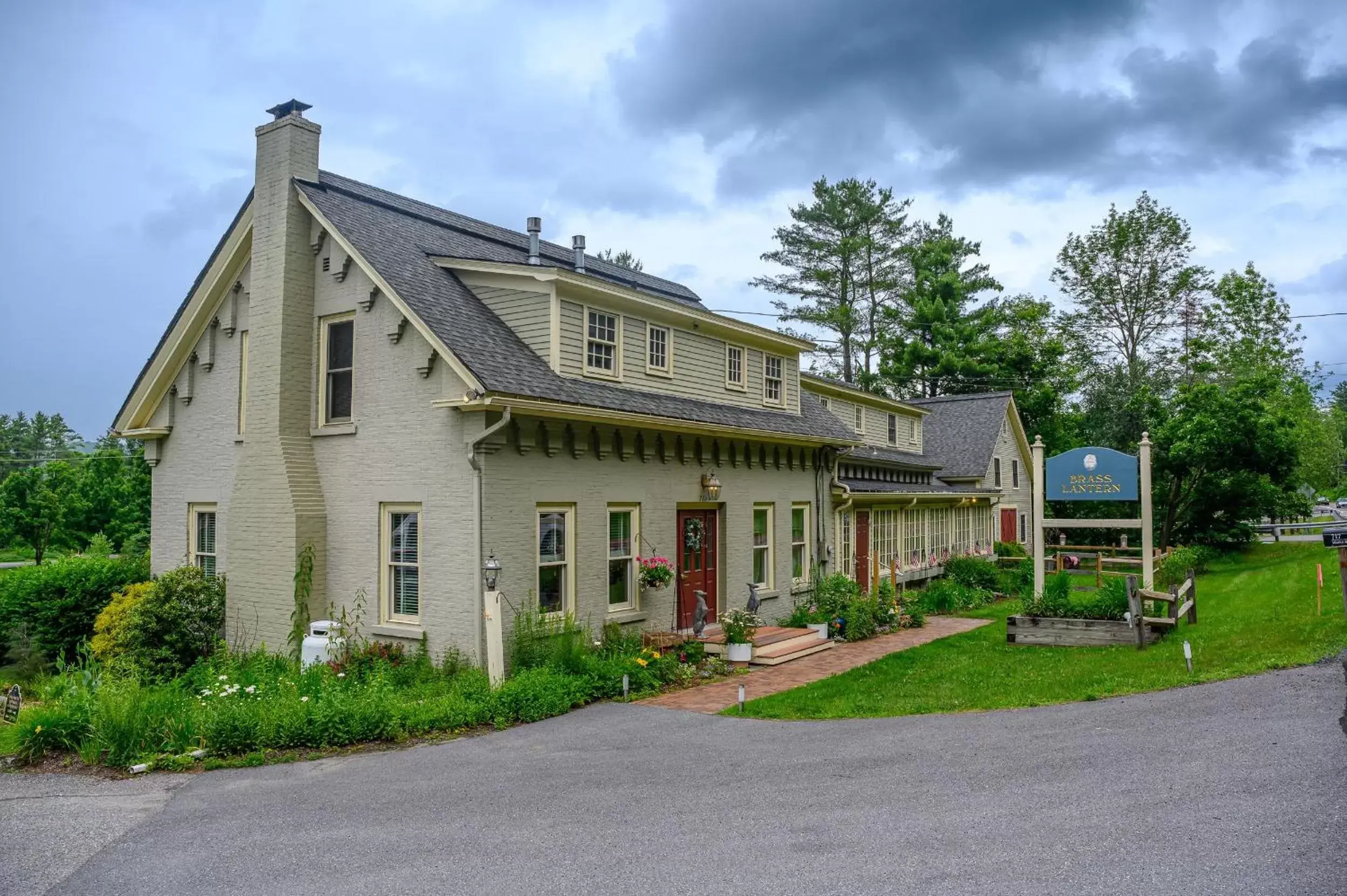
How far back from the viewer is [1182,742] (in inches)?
319

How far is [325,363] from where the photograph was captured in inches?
552

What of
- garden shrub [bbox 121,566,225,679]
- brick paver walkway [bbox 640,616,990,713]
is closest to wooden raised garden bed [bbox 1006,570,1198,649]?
brick paver walkway [bbox 640,616,990,713]

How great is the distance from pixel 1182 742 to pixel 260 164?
14.8 m

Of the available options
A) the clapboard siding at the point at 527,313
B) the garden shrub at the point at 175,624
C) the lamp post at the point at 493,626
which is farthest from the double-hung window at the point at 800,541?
the garden shrub at the point at 175,624

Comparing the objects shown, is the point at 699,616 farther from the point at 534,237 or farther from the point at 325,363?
the point at 534,237

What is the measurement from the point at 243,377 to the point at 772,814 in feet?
39.9

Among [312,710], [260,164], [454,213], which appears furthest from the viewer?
[454,213]

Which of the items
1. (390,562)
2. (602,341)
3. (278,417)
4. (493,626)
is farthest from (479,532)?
(278,417)

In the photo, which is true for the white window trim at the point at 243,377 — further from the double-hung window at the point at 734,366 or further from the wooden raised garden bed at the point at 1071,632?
the wooden raised garden bed at the point at 1071,632

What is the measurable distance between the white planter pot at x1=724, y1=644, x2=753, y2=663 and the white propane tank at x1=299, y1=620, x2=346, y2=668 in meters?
5.84

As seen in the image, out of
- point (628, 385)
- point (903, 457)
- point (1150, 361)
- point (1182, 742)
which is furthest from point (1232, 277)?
point (1182, 742)

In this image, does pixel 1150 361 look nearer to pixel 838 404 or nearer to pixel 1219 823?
pixel 838 404

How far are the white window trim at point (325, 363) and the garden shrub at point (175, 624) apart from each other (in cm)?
345

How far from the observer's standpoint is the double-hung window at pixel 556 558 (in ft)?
42.2
